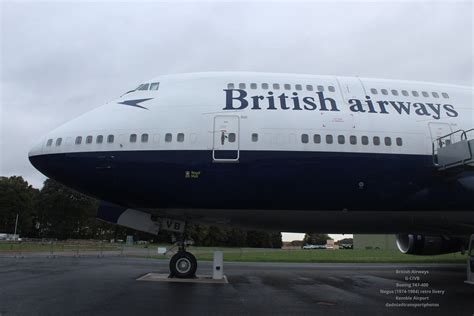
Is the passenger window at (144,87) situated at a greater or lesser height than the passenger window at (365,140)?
greater

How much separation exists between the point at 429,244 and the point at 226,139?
10728 millimetres

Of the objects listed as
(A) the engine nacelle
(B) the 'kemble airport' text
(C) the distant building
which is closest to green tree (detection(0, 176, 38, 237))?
(C) the distant building

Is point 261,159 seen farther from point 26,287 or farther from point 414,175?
point 26,287

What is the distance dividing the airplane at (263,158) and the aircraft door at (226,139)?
0.03 metres

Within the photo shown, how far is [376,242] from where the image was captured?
75875mm

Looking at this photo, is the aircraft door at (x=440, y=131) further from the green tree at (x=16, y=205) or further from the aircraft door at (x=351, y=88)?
the green tree at (x=16, y=205)

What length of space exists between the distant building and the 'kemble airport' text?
5281 cm

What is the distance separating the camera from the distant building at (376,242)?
2670 inches

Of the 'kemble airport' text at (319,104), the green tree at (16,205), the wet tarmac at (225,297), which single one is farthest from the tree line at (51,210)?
the wet tarmac at (225,297)

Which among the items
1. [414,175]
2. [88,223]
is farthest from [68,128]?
[88,223]

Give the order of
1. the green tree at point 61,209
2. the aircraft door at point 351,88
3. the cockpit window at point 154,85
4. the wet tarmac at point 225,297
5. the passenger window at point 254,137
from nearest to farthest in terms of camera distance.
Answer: the wet tarmac at point 225,297 < the passenger window at point 254,137 < the aircraft door at point 351,88 < the cockpit window at point 154,85 < the green tree at point 61,209

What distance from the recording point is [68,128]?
43.3 ft

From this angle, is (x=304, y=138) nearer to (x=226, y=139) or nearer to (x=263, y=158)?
(x=263, y=158)

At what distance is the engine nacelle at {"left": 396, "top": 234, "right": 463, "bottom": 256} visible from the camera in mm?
18484
